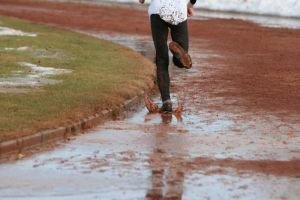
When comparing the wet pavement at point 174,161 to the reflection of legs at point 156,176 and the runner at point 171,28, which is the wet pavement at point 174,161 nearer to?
the reflection of legs at point 156,176

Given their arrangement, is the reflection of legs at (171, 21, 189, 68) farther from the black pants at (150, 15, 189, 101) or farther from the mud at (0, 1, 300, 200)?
the mud at (0, 1, 300, 200)

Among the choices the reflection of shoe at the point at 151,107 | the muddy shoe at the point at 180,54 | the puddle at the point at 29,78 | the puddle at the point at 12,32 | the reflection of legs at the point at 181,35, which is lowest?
the puddle at the point at 12,32

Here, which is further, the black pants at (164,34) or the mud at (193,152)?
the black pants at (164,34)

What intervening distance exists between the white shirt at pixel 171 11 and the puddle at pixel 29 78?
2.40 m

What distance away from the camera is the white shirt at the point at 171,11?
12.4 m

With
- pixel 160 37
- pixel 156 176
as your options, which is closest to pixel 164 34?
pixel 160 37

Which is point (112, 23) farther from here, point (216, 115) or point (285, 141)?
point (285, 141)

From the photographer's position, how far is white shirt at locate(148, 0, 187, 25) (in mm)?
12359

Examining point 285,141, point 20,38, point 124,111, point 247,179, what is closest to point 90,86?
point 124,111

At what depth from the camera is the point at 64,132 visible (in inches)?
431

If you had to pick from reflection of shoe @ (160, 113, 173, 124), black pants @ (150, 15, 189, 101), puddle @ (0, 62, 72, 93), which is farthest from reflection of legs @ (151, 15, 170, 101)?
puddle @ (0, 62, 72, 93)

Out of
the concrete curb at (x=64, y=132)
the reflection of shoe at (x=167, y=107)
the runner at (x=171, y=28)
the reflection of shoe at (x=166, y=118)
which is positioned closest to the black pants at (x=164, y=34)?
the runner at (x=171, y=28)

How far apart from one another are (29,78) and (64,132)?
4416 mm

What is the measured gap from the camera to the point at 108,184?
846 centimetres
